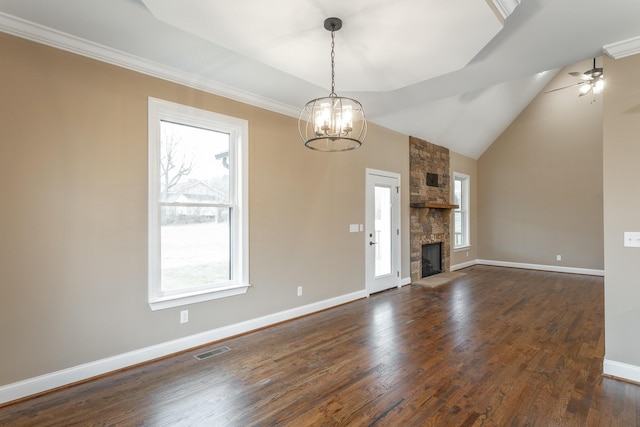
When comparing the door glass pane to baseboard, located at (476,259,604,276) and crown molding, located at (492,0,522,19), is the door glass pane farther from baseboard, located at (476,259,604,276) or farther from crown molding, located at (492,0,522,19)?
baseboard, located at (476,259,604,276)

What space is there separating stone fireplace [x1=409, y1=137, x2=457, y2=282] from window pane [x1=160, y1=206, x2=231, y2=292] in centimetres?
394

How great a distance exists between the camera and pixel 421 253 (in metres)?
6.60

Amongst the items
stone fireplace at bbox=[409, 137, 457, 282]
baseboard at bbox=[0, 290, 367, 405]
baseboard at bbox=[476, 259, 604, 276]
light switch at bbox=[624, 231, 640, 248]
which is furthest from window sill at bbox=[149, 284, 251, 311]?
baseboard at bbox=[476, 259, 604, 276]

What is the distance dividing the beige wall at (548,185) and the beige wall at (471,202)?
6.1 inches

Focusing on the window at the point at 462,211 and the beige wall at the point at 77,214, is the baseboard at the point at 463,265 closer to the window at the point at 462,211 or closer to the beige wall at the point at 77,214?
the window at the point at 462,211

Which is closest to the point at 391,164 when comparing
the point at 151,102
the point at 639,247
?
the point at 639,247

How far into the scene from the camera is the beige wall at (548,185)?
6918 millimetres

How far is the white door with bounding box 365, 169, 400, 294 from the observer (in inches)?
210

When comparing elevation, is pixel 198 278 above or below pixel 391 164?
below

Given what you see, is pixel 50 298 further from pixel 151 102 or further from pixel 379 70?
pixel 379 70

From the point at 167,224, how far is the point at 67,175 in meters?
0.90

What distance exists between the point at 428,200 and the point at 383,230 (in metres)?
1.73

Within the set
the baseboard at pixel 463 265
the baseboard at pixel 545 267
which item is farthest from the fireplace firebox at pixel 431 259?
the baseboard at pixel 545 267

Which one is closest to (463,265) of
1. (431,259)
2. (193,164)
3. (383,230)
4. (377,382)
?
(431,259)
